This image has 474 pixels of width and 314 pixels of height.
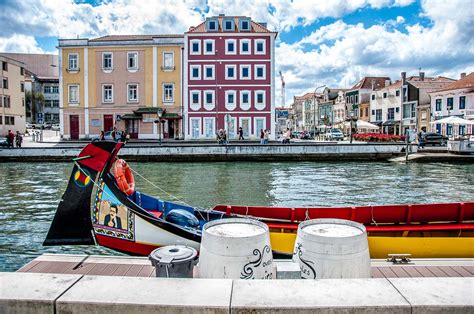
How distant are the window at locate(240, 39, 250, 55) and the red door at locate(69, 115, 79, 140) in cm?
1853

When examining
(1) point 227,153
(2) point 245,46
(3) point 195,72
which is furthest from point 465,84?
(1) point 227,153

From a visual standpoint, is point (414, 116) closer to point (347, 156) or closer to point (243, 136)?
point (243, 136)

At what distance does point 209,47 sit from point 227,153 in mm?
17465

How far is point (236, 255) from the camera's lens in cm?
404

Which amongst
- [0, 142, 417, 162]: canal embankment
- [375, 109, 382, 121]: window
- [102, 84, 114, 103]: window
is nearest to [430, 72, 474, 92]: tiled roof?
[375, 109, 382, 121]: window

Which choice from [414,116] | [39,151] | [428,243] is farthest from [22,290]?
[414,116]

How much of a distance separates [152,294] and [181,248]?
1279 mm

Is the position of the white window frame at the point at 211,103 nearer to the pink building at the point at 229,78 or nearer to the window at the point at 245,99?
the pink building at the point at 229,78

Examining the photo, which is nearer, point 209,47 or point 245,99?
point 209,47

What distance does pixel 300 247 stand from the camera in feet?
14.3

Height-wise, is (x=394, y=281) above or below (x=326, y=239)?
below

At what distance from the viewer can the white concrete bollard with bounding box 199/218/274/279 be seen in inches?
159

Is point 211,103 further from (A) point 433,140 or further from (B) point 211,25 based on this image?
(A) point 433,140

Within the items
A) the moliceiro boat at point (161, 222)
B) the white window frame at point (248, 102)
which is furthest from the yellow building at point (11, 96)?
the moliceiro boat at point (161, 222)
